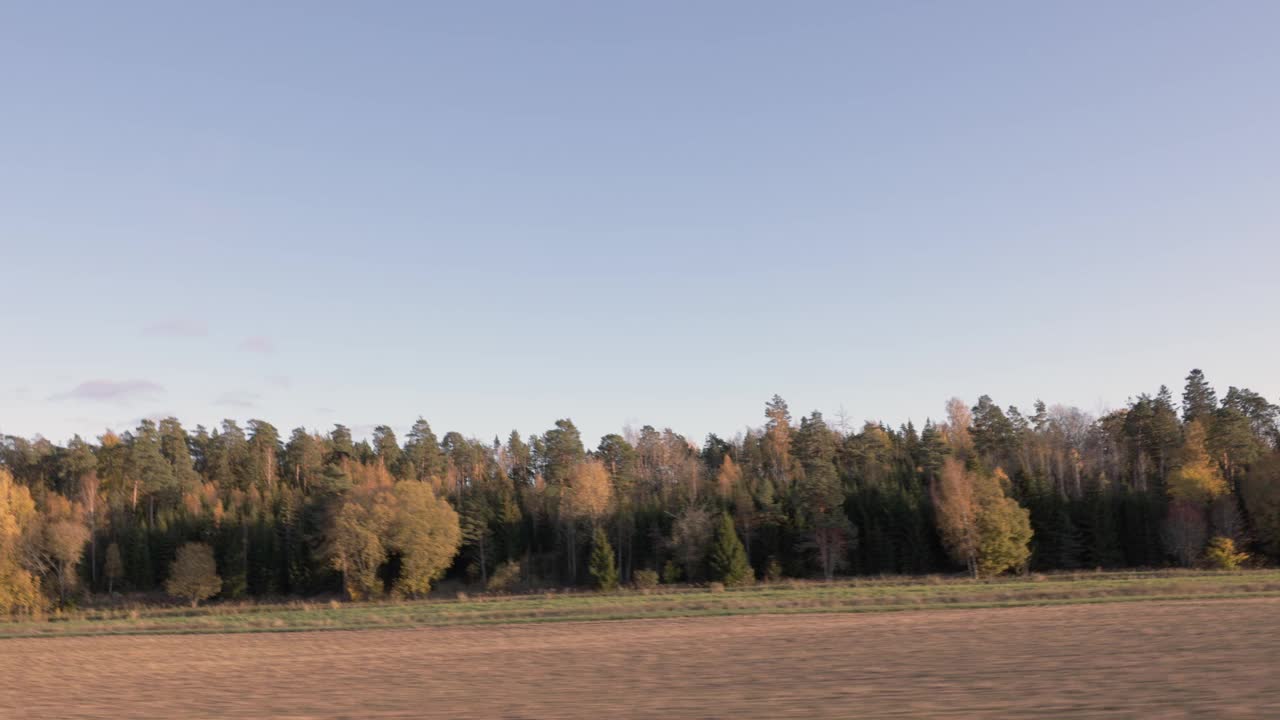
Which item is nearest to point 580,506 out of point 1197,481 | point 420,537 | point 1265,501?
point 420,537

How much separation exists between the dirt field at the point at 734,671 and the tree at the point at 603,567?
35.7 m

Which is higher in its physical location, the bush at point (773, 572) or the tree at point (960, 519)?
the tree at point (960, 519)

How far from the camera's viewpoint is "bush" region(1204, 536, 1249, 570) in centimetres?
6109

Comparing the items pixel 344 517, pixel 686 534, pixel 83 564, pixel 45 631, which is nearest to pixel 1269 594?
pixel 686 534

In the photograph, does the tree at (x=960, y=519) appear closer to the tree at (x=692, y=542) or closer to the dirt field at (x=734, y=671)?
the tree at (x=692, y=542)

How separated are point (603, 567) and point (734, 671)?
49715 mm

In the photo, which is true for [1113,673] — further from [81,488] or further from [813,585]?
[81,488]

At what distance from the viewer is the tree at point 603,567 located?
6712 centimetres

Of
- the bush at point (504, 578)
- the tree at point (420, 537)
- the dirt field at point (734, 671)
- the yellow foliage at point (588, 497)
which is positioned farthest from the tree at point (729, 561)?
the dirt field at point (734, 671)

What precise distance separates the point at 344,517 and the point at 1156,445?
278 ft

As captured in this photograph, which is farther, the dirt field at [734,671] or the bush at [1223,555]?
the bush at [1223,555]

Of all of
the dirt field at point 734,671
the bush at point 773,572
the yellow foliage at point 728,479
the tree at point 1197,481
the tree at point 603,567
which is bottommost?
the bush at point 773,572

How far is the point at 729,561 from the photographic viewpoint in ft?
220

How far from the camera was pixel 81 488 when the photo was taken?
355 ft
